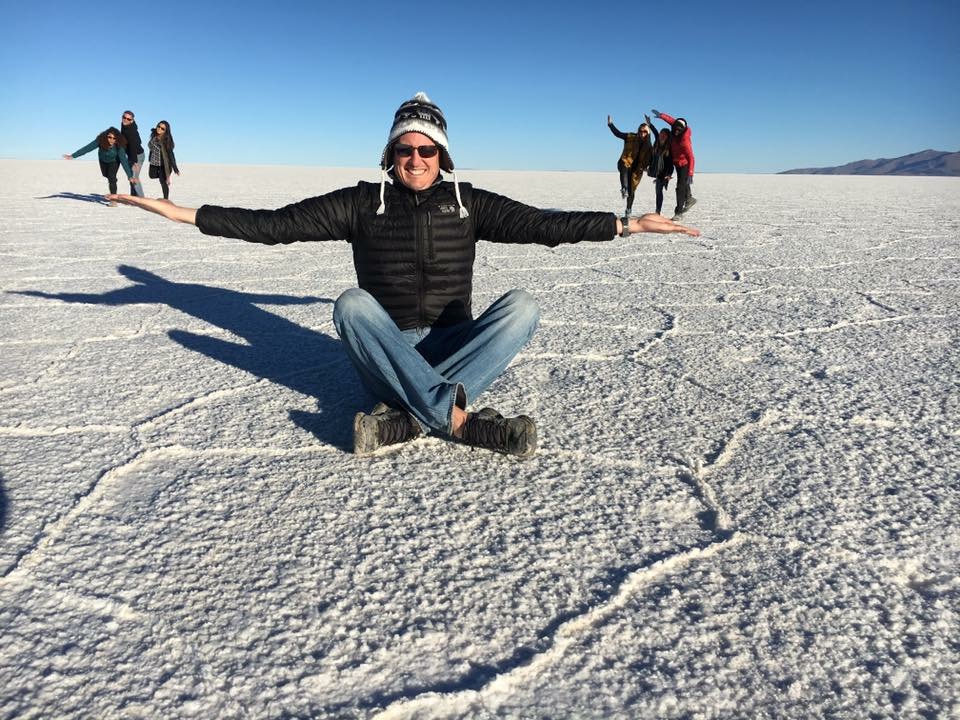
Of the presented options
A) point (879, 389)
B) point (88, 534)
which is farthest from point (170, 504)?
point (879, 389)

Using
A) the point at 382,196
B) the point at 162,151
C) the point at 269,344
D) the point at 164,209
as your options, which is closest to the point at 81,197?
the point at 162,151

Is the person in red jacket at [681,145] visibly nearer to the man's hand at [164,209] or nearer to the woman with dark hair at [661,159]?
the woman with dark hair at [661,159]

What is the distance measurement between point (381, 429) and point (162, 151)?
8102mm

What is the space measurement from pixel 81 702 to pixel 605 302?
306 cm

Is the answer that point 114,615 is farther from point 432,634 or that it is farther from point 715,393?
point 715,393

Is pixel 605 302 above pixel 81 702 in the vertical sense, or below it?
above

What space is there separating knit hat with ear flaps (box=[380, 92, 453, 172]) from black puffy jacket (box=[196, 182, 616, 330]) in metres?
0.11

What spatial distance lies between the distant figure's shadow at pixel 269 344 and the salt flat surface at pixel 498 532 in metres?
0.02

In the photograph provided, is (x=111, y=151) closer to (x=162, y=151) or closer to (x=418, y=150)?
(x=162, y=151)

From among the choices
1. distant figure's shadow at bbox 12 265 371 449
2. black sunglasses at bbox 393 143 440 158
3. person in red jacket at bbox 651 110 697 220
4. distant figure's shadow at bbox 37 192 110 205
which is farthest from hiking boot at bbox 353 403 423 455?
distant figure's shadow at bbox 37 192 110 205

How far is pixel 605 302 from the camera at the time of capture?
3.65 m

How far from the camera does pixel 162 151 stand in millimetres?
8422

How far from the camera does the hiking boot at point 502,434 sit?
1.71 metres

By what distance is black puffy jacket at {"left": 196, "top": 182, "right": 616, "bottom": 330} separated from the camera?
6.33 ft
